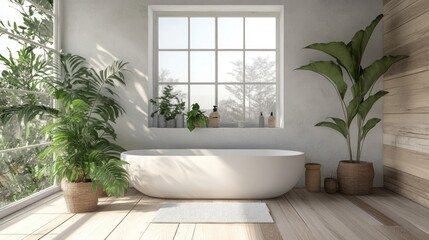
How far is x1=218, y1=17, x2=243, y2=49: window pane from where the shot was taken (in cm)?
437

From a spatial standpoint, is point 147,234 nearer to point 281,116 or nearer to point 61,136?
point 61,136

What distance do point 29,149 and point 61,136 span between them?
29.4 inches

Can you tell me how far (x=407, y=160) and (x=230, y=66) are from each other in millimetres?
2234

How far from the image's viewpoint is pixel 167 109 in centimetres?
414

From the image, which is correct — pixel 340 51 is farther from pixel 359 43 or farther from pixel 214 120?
pixel 214 120

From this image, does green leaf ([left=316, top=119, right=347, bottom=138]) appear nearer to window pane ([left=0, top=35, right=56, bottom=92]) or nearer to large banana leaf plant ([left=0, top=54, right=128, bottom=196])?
large banana leaf plant ([left=0, top=54, right=128, bottom=196])

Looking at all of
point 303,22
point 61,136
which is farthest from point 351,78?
point 61,136

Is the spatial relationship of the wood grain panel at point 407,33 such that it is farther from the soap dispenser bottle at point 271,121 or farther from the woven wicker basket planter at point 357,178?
the soap dispenser bottle at point 271,121

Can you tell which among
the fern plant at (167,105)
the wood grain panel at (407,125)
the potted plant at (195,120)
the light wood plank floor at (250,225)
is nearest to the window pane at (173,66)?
the fern plant at (167,105)

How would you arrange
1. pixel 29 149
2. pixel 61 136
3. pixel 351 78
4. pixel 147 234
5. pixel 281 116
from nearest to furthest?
pixel 147 234, pixel 61 136, pixel 29 149, pixel 351 78, pixel 281 116

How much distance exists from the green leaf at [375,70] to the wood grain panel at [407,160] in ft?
2.40

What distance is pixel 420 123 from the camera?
3.16 meters

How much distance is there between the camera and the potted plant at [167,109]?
411 cm

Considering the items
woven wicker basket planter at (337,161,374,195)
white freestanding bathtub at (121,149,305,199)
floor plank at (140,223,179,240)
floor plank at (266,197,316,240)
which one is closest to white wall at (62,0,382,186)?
woven wicker basket planter at (337,161,374,195)
